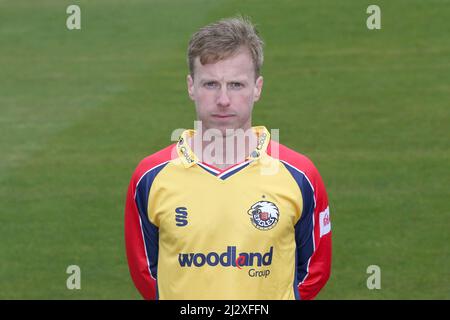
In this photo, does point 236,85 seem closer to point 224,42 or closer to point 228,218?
point 224,42

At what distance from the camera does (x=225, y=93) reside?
188 inches

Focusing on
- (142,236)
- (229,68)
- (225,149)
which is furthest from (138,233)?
(229,68)

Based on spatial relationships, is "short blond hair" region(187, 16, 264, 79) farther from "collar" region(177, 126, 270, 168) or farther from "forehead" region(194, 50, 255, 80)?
"collar" region(177, 126, 270, 168)

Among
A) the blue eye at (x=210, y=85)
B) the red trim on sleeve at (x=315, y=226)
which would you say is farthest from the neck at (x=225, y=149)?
the blue eye at (x=210, y=85)

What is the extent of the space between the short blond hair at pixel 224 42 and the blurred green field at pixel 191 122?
189 inches

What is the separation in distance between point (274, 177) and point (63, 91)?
33.2 ft

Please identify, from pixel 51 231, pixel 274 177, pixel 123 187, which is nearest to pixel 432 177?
pixel 123 187

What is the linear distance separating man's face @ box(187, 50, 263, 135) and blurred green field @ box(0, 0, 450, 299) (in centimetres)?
483

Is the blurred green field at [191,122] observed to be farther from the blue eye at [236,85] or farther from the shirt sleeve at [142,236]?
the blue eye at [236,85]

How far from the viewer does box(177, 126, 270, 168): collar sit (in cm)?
498

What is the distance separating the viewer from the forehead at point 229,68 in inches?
190

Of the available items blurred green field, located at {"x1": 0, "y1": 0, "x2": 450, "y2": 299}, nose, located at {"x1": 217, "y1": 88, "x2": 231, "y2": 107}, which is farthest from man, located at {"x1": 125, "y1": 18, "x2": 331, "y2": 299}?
blurred green field, located at {"x1": 0, "y1": 0, "x2": 450, "y2": 299}

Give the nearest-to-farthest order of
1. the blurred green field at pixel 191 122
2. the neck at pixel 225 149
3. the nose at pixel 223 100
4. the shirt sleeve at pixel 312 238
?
the nose at pixel 223 100 → the neck at pixel 225 149 → the shirt sleeve at pixel 312 238 → the blurred green field at pixel 191 122

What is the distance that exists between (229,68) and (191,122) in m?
8.83
